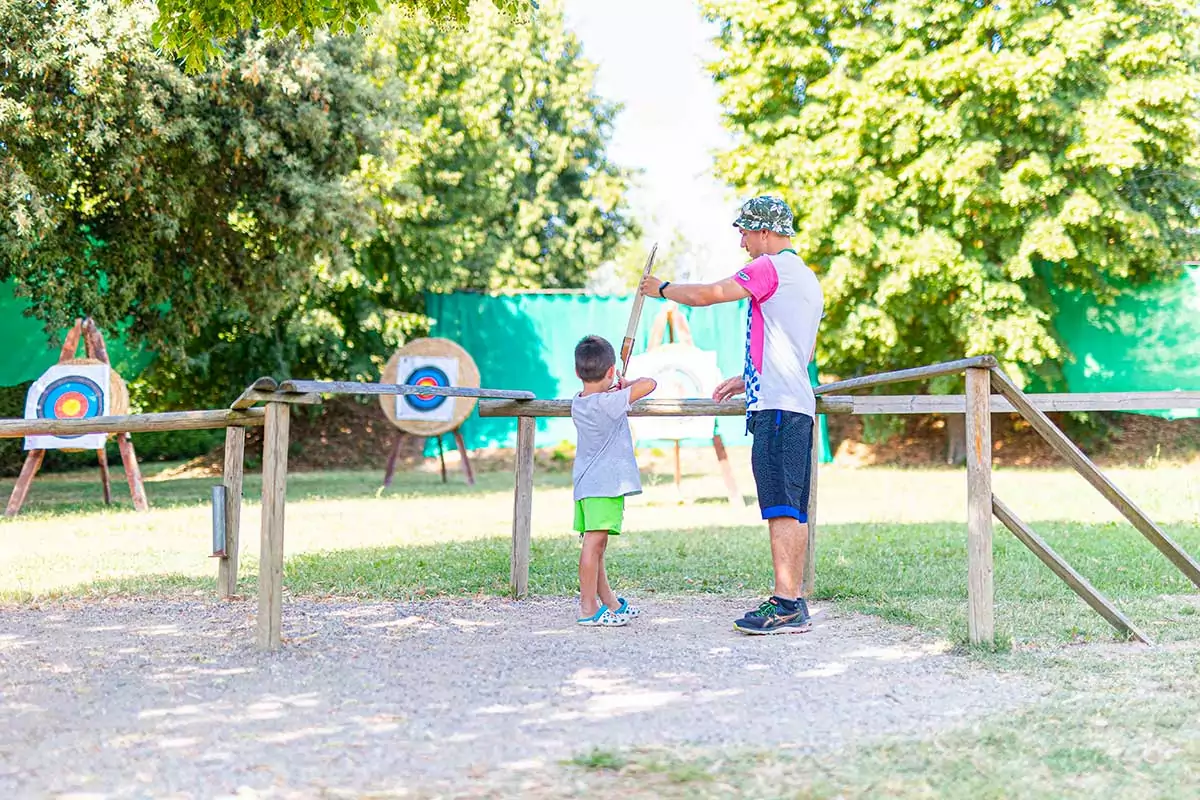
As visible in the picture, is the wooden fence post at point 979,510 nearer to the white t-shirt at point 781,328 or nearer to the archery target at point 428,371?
the white t-shirt at point 781,328

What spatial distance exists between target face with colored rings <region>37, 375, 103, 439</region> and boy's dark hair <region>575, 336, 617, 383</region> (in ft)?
23.2

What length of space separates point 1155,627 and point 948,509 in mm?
5365

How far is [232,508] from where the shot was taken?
532 cm

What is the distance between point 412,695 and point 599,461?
58.7 inches

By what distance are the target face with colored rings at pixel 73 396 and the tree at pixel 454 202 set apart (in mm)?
2540

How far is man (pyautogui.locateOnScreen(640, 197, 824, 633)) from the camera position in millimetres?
4637

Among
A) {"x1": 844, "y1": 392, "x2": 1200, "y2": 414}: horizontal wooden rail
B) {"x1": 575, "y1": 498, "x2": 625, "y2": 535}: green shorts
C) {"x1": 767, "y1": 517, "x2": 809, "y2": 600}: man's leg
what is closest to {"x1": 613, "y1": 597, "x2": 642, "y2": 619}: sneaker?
{"x1": 575, "y1": 498, "x2": 625, "y2": 535}: green shorts

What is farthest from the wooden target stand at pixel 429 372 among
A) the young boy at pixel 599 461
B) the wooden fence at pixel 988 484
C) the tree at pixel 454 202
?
the young boy at pixel 599 461

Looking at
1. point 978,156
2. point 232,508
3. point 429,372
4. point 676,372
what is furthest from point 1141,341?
point 232,508

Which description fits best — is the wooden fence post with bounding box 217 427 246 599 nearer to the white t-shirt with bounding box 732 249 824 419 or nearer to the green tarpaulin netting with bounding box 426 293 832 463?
the white t-shirt with bounding box 732 249 824 419

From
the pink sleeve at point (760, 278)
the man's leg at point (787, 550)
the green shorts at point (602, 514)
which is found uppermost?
the pink sleeve at point (760, 278)

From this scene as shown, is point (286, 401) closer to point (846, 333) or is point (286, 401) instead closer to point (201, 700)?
point (201, 700)

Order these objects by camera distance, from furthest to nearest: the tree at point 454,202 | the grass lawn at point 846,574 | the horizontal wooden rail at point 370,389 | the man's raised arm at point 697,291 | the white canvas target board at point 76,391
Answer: the tree at point 454,202, the white canvas target board at point 76,391, the man's raised arm at point 697,291, the horizontal wooden rail at point 370,389, the grass lawn at point 846,574

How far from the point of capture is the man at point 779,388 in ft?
15.2
